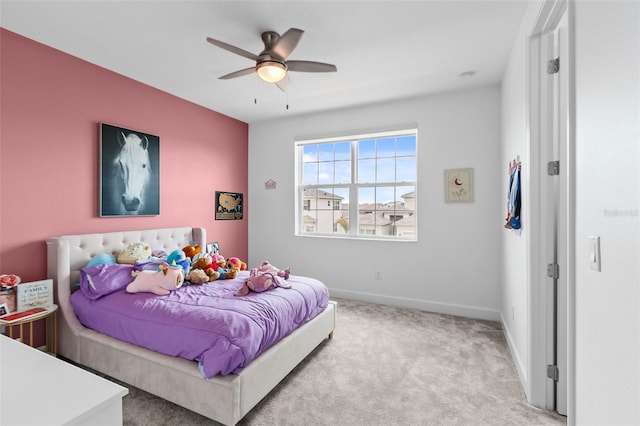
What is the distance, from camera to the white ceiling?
215 cm

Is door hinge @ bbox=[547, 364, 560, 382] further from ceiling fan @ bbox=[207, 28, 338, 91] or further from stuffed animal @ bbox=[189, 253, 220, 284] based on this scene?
stuffed animal @ bbox=[189, 253, 220, 284]

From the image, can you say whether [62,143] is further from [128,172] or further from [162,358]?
[162,358]

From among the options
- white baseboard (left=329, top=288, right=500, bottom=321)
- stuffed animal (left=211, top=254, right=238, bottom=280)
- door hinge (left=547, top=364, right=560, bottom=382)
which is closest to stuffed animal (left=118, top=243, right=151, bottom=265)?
stuffed animal (left=211, top=254, right=238, bottom=280)

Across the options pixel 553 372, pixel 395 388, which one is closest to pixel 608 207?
pixel 553 372

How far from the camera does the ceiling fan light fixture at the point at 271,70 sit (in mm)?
2261

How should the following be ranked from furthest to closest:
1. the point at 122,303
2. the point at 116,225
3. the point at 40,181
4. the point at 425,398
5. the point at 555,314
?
the point at 116,225, the point at 40,181, the point at 122,303, the point at 425,398, the point at 555,314

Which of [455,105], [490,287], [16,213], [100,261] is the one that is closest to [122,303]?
[100,261]

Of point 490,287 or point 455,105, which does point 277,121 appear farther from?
point 490,287

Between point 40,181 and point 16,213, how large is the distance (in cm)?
32

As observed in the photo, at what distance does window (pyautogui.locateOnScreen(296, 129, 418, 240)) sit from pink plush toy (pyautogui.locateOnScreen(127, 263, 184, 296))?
2372mm

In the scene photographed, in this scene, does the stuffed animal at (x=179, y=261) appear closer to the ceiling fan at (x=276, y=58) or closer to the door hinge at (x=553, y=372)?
the ceiling fan at (x=276, y=58)

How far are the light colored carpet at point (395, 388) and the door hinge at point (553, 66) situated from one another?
2171 millimetres

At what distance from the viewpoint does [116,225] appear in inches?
126

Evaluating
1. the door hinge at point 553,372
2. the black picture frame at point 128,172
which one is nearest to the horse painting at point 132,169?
the black picture frame at point 128,172
